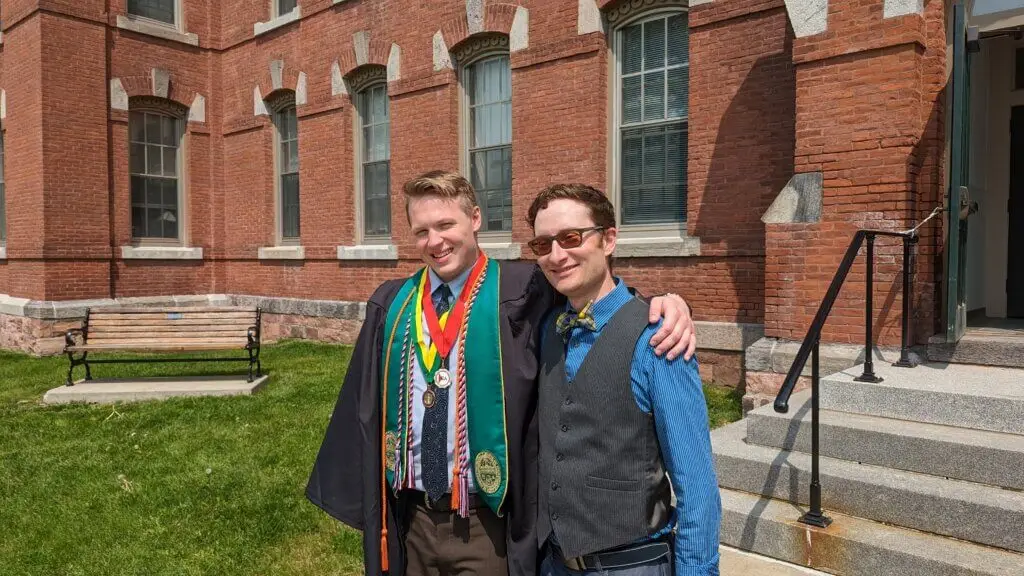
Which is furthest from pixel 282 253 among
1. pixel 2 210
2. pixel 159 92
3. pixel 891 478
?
pixel 891 478

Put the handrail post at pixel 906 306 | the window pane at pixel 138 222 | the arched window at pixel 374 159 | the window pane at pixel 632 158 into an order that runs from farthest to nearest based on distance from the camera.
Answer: the window pane at pixel 138 222 < the arched window at pixel 374 159 < the window pane at pixel 632 158 < the handrail post at pixel 906 306

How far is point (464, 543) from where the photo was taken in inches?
96.0

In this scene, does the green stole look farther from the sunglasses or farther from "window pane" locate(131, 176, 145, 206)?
"window pane" locate(131, 176, 145, 206)

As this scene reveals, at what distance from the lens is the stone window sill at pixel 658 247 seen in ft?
26.3

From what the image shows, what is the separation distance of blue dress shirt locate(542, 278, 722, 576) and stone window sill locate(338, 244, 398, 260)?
985 centimetres

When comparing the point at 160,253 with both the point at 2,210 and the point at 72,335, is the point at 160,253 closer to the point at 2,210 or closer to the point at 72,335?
the point at 2,210

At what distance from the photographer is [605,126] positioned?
887 centimetres

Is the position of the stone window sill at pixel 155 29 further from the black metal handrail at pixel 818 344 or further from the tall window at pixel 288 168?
the black metal handrail at pixel 818 344

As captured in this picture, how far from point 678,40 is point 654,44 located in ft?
1.04

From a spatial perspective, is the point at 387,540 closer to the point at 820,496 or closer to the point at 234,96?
the point at 820,496

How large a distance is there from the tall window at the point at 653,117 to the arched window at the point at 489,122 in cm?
191

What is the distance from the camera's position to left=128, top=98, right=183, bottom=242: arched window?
13953mm

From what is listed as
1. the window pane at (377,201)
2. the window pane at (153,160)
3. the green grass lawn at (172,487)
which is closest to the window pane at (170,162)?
the window pane at (153,160)

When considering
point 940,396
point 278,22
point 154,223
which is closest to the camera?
point 940,396
